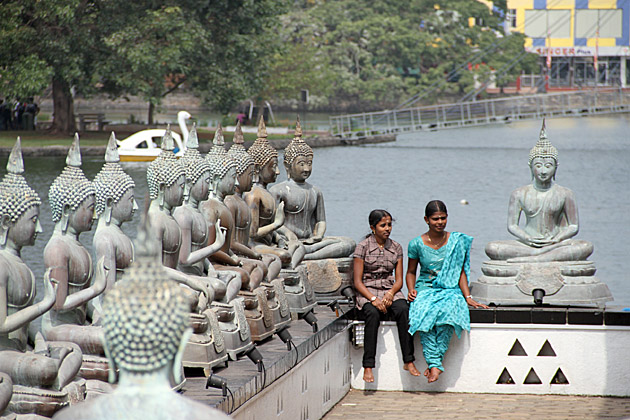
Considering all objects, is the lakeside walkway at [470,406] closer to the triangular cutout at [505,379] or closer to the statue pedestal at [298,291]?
the triangular cutout at [505,379]

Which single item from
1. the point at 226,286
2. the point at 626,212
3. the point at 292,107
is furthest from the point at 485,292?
the point at 292,107

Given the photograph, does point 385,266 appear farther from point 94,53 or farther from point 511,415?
point 94,53

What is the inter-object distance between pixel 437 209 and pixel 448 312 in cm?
61

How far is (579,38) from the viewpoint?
49375 millimetres

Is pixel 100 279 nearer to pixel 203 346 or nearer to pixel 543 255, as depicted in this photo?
pixel 203 346

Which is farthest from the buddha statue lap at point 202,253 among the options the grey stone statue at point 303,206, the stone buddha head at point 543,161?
the stone buddha head at point 543,161

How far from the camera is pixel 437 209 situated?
22.0 ft

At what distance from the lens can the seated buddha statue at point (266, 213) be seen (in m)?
7.52

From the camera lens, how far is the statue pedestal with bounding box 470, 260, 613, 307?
25.6ft

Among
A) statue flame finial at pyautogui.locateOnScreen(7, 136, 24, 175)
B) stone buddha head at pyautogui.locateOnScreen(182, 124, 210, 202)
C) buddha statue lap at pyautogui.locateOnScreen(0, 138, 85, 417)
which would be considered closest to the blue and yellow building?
stone buddha head at pyautogui.locateOnScreen(182, 124, 210, 202)

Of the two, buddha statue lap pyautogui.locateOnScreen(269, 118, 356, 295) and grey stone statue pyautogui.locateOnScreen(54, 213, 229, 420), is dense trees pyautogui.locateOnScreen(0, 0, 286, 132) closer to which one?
buddha statue lap pyautogui.locateOnScreen(269, 118, 356, 295)

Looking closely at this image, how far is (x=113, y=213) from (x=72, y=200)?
431 millimetres

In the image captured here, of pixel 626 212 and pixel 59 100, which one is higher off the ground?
pixel 59 100

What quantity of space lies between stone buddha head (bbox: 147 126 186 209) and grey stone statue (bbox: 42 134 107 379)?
0.79 meters
